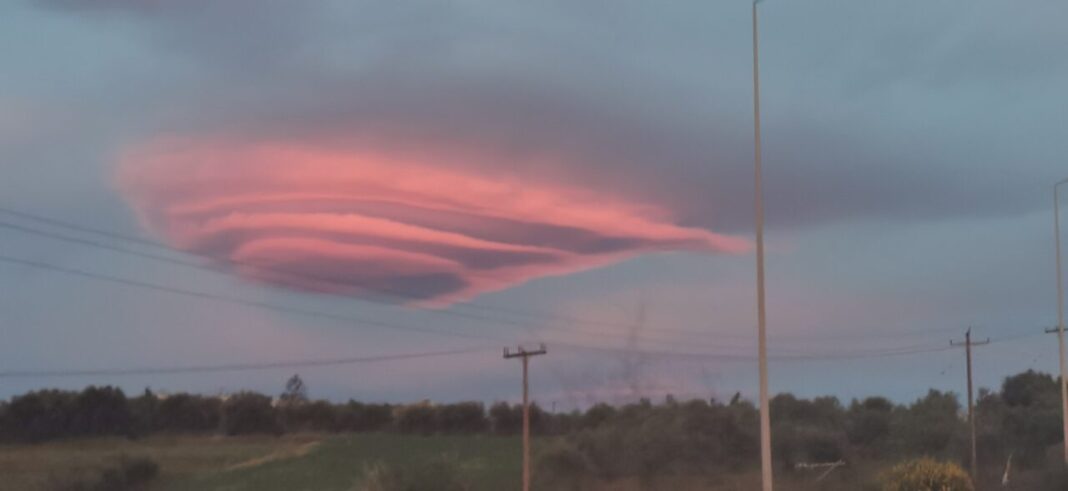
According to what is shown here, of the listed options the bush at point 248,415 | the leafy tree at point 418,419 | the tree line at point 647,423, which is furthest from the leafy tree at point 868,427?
the bush at point 248,415

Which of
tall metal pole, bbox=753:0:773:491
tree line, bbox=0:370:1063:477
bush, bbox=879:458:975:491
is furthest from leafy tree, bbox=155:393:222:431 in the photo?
tall metal pole, bbox=753:0:773:491

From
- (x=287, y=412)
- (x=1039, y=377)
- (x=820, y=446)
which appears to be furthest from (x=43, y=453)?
(x=1039, y=377)

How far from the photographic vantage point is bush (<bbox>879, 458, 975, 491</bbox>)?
4764 centimetres

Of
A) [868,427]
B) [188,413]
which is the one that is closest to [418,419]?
[188,413]

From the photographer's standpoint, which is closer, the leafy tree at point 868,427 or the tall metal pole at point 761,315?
the tall metal pole at point 761,315

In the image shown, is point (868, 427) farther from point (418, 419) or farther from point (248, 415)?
point (248, 415)

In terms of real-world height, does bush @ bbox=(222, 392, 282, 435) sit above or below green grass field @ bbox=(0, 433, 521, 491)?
above

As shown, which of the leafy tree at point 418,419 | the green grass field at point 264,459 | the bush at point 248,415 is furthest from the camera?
the leafy tree at point 418,419

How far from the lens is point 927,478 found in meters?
48.4

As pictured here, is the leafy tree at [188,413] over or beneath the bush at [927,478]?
over

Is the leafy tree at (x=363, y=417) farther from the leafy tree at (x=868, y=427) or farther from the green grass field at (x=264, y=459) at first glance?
the leafy tree at (x=868, y=427)

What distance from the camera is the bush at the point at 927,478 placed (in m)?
47.6

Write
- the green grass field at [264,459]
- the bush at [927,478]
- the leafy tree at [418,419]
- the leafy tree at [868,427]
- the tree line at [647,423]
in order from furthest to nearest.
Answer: the leafy tree at [418,419], the leafy tree at [868,427], the tree line at [647,423], the green grass field at [264,459], the bush at [927,478]

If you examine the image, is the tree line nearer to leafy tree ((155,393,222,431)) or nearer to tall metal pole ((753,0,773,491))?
leafy tree ((155,393,222,431))
